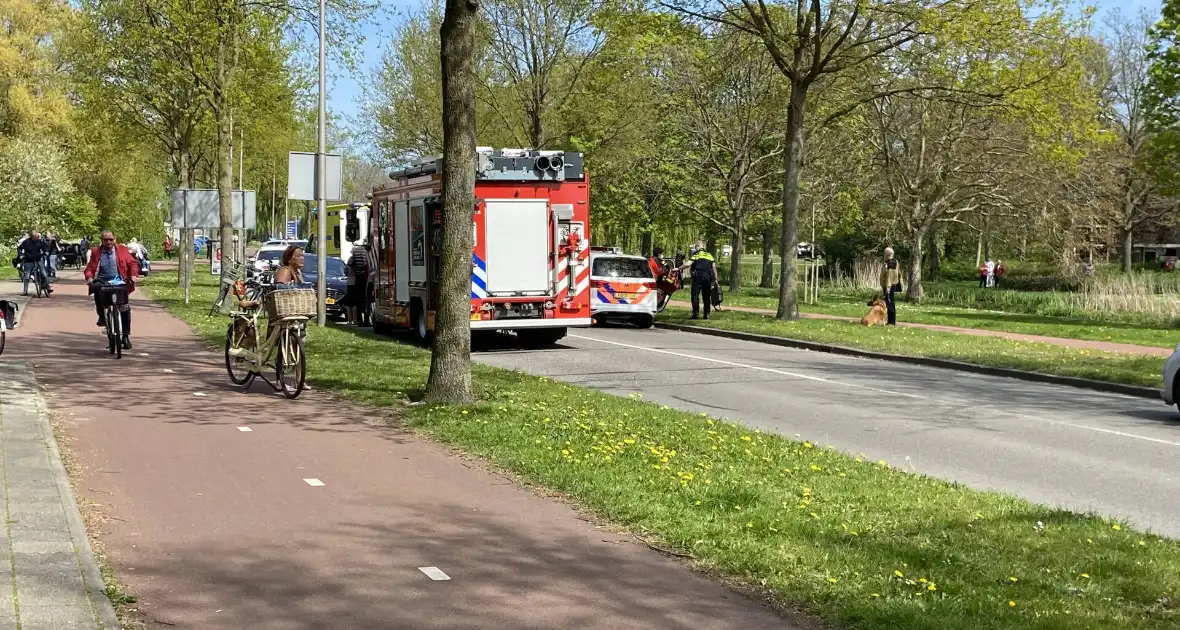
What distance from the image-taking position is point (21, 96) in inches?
2195

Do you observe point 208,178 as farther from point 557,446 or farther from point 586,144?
point 557,446

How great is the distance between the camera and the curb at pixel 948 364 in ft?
53.7

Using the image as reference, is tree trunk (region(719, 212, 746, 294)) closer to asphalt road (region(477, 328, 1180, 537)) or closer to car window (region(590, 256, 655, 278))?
car window (region(590, 256, 655, 278))

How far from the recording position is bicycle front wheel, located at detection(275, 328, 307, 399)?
1314 cm

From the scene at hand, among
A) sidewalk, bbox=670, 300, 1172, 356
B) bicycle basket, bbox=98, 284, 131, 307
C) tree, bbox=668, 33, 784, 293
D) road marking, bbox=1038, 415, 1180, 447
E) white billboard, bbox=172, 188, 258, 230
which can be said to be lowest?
road marking, bbox=1038, 415, 1180, 447

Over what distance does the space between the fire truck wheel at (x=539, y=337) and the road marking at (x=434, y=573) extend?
15197 mm

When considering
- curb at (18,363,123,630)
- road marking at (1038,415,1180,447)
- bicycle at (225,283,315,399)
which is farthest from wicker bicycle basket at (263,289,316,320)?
road marking at (1038,415,1180,447)

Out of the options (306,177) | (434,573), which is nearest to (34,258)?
(306,177)

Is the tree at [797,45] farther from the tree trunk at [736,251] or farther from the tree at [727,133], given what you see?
the tree trunk at [736,251]

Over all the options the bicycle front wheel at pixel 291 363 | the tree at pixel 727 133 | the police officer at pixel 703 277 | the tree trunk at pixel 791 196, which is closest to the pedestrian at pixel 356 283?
the police officer at pixel 703 277

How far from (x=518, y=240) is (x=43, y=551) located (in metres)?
14.4

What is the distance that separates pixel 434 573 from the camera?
20.0 ft

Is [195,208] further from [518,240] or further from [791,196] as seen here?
[791,196]

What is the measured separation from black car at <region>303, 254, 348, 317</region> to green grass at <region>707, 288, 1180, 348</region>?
11804 millimetres
